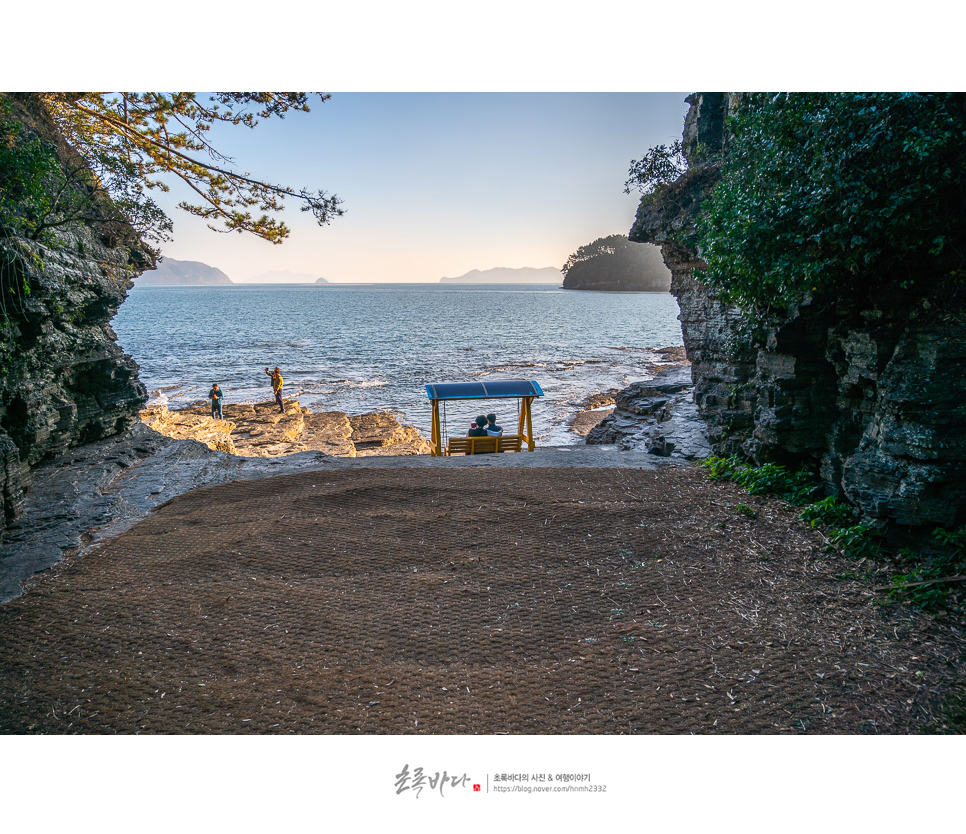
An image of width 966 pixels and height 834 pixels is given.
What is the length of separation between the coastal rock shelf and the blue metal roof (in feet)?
20.4

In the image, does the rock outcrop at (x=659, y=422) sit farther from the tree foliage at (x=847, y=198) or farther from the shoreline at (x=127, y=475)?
the tree foliage at (x=847, y=198)

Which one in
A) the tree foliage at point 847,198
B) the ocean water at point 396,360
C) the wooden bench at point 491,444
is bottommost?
the ocean water at point 396,360

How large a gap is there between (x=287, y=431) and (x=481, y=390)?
10810 millimetres

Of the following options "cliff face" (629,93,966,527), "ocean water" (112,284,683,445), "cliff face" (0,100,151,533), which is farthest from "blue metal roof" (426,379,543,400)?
"ocean water" (112,284,683,445)

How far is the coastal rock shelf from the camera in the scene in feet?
56.3

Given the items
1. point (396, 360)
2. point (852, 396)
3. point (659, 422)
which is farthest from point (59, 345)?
point (396, 360)

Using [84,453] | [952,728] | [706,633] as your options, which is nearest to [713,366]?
[706,633]

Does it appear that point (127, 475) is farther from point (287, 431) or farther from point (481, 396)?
point (287, 431)

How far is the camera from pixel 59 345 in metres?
8.24

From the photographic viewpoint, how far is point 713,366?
9.14 m

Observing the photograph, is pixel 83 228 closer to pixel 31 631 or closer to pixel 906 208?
pixel 31 631

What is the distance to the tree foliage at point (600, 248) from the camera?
144 meters

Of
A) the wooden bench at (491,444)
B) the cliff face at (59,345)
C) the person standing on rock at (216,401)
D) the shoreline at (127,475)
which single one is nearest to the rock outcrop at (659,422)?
the shoreline at (127,475)

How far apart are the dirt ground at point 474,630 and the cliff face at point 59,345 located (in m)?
2.83
